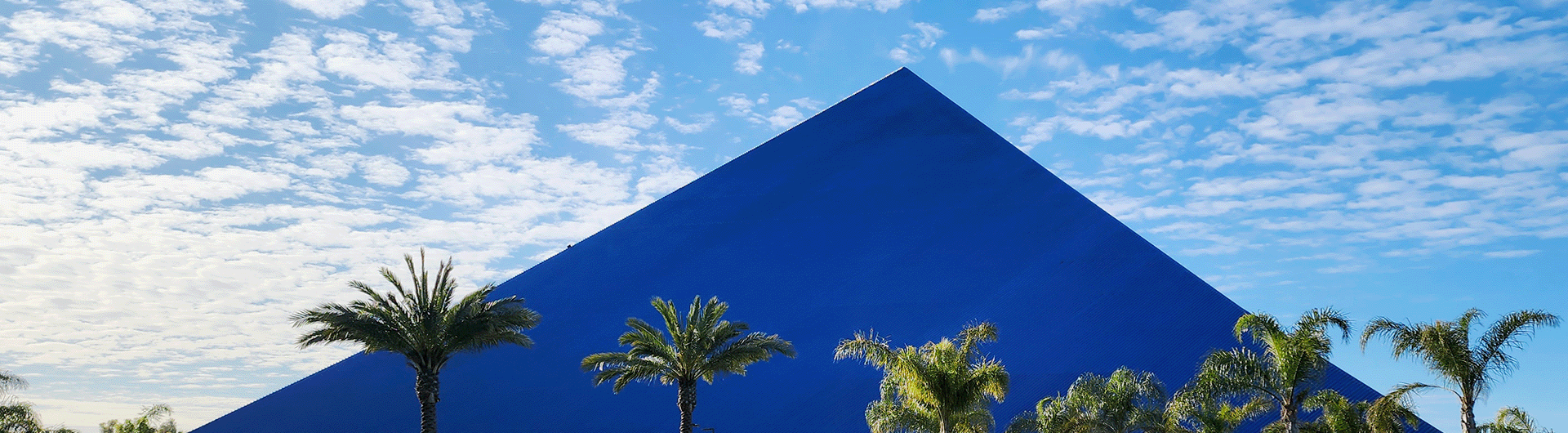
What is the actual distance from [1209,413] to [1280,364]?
7.99 feet

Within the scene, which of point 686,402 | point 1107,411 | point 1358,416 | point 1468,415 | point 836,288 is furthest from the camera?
point 836,288

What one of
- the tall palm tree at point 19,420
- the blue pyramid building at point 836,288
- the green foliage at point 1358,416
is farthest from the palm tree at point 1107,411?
the tall palm tree at point 19,420

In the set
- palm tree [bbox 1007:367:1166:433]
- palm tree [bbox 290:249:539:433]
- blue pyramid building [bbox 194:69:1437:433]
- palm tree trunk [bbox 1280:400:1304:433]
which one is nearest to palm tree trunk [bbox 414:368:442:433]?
palm tree [bbox 290:249:539:433]

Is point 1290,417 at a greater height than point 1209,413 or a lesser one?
lesser

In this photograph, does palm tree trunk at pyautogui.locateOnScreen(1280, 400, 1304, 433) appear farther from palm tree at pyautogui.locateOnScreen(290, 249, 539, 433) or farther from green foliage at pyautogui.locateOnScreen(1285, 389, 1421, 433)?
palm tree at pyautogui.locateOnScreen(290, 249, 539, 433)

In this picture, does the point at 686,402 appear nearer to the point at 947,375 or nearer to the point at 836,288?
the point at 947,375

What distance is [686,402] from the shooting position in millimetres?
19375

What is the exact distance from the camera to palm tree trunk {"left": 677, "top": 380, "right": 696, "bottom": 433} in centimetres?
1923

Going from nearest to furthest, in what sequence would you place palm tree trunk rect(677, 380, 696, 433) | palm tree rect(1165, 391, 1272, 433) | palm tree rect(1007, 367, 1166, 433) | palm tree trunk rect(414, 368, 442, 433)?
palm tree rect(1165, 391, 1272, 433)
palm tree trunk rect(414, 368, 442, 433)
palm tree rect(1007, 367, 1166, 433)
palm tree trunk rect(677, 380, 696, 433)

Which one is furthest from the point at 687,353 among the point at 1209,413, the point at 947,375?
the point at 1209,413

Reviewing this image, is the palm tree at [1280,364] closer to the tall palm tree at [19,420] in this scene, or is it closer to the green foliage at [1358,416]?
the green foliage at [1358,416]

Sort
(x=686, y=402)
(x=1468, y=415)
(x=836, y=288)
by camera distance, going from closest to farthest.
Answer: (x=1468, y=415)
(x=686, y=402)
(x=836, y=288)

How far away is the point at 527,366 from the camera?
28.3 m

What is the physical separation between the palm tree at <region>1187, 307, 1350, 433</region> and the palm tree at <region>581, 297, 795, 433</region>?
6824 mm
